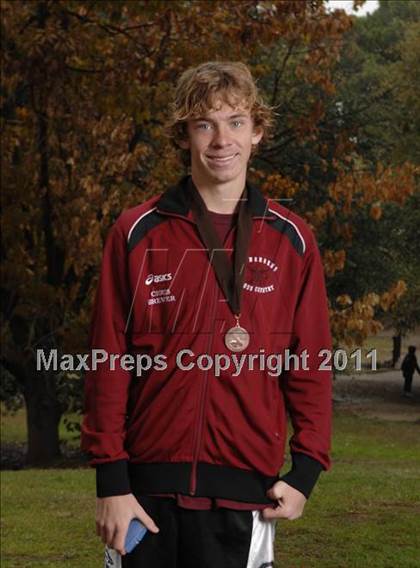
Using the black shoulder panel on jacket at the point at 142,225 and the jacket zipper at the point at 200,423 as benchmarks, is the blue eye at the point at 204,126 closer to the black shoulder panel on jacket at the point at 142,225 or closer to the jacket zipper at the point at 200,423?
the black shoulder panel on jacket at the point at 142,225

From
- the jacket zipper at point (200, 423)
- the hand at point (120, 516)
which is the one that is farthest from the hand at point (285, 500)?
the hand at point (120, 516)

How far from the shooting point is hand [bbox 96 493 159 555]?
2.88 m

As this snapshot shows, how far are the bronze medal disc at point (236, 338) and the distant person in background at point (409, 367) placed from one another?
182 centimetres

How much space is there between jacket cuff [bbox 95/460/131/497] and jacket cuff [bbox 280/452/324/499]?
1.39ft

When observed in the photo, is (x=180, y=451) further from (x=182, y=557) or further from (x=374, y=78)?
(x=374, y=78)

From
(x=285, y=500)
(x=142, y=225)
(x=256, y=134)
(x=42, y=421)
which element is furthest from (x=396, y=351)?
(x=42, y=421)

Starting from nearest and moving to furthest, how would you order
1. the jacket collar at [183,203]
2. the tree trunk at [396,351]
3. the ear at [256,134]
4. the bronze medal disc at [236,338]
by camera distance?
the bronze medal disc at [236,338]
the jacket collar at [183,203]
the ear at [256,134]
the tree trunk at [396,351]

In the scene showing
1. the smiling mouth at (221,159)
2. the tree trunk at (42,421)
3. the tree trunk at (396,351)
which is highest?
the smiling mouth at (221,159)

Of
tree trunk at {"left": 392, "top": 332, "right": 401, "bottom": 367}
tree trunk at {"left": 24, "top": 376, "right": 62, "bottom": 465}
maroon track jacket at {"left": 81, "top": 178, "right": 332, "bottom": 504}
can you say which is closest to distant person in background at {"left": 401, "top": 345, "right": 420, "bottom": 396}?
tree trunk at {"left": 392, "top": 332, "right": 401, "bottom": 367}

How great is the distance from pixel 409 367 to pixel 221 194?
188cm

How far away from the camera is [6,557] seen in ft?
22.7

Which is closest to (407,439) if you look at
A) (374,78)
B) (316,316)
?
(316,316)

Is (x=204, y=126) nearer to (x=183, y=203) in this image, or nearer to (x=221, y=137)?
(x=221, y=137)

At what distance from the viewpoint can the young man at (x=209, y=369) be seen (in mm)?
2895
